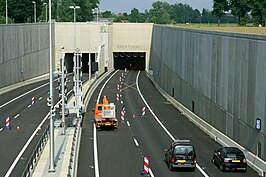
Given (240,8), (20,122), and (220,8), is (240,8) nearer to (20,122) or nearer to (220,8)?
(220,8)

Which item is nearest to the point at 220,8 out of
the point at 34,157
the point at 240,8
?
the point at 240,8

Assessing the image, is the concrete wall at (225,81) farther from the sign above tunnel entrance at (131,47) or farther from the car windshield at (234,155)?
the sign above tunnel entrance at (131,47)

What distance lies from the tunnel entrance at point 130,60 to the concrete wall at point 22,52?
3471 cm

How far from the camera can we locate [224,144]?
43469mm

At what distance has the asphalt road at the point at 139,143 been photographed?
1348 inches

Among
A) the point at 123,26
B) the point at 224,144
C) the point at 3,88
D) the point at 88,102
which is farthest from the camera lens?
the point at 123,26

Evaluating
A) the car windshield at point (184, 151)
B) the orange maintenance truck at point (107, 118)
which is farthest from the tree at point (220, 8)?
the car windshield at point (184, 151)

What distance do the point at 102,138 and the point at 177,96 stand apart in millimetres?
26519

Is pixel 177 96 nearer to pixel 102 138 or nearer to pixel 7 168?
pixel 102 138

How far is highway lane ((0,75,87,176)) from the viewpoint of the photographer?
37531 millimetres

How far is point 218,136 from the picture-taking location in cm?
4569

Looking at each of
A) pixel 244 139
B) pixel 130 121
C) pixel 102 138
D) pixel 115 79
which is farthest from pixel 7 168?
pixel 115 79

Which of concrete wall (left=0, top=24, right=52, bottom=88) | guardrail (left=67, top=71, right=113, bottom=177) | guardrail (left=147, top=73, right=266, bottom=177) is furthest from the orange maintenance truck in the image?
concrete wall (left=0, top=24, right=52, bottom=88)

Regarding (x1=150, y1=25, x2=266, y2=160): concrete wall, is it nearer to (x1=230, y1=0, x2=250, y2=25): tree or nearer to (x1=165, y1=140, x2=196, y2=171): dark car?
(x1=165, y1=140, x2=196, y2=171): dark car
